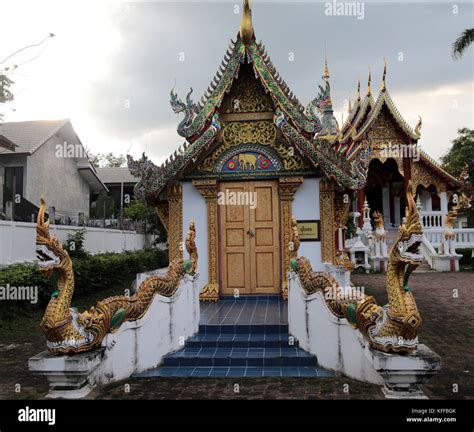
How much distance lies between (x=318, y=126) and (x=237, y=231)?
107 inches

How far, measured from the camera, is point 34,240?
37.9 feet

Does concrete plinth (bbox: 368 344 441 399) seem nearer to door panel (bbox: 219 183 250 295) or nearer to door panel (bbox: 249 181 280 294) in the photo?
door panel (bbox: 249 181 280 294)

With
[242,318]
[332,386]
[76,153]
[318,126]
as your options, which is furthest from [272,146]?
[76,153]

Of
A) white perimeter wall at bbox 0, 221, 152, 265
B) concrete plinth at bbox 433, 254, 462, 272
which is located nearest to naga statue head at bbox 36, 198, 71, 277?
white perimeter wall at bbox 0, 221, 152, 265

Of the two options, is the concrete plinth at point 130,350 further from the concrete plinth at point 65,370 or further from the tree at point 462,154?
the tree at point 462,154

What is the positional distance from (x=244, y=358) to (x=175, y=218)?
4.05m

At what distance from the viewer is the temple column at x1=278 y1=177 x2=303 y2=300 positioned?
8.30 m

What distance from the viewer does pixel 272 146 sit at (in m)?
8.49

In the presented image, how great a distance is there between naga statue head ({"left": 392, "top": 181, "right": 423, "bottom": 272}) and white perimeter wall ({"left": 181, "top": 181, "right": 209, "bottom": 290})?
5227 mm

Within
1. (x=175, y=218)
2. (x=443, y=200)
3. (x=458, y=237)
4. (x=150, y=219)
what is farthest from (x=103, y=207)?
(x=443, y=200)

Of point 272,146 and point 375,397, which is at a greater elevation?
point 272,146

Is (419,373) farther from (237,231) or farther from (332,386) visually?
(237,231)
